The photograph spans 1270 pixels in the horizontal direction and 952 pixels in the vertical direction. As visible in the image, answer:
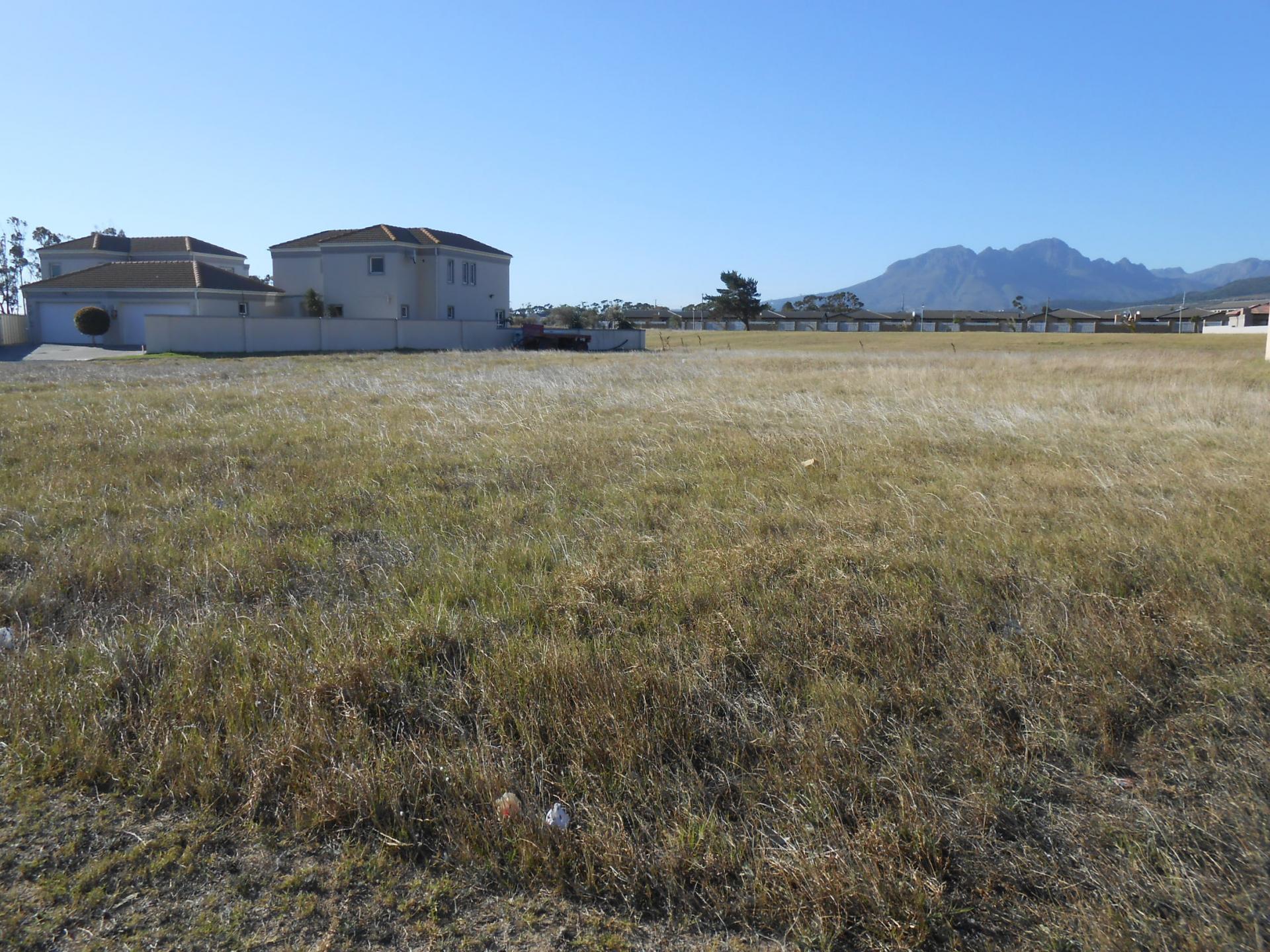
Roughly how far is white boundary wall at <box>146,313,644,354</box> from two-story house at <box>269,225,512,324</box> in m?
4.15

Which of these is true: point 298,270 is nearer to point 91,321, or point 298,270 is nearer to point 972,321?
point 91,321

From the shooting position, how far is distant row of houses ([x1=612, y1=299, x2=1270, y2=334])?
100 metres

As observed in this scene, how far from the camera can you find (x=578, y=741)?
11.5 ft

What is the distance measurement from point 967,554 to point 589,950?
3862 mm

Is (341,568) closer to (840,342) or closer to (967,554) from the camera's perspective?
(967,554)

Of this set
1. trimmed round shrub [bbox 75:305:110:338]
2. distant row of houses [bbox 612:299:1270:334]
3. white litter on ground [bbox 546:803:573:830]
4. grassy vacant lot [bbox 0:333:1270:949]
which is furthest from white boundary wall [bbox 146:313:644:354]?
distant row of houses [bbox 612:299:1270:334]

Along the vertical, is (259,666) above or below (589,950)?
above

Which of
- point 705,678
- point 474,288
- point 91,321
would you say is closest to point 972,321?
point 474,288

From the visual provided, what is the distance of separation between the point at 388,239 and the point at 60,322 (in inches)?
777

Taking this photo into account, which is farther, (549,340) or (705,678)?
(549,340)

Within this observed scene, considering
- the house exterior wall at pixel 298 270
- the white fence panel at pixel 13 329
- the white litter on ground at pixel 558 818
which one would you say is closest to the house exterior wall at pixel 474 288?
the house exterior wall at pixel 298 270

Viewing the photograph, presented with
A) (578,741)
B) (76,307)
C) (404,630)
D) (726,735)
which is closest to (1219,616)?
(726,735)

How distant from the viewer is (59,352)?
142ft

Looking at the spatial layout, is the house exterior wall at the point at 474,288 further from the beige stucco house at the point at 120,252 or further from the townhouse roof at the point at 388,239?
the beige stucco house at the point at 120,252
